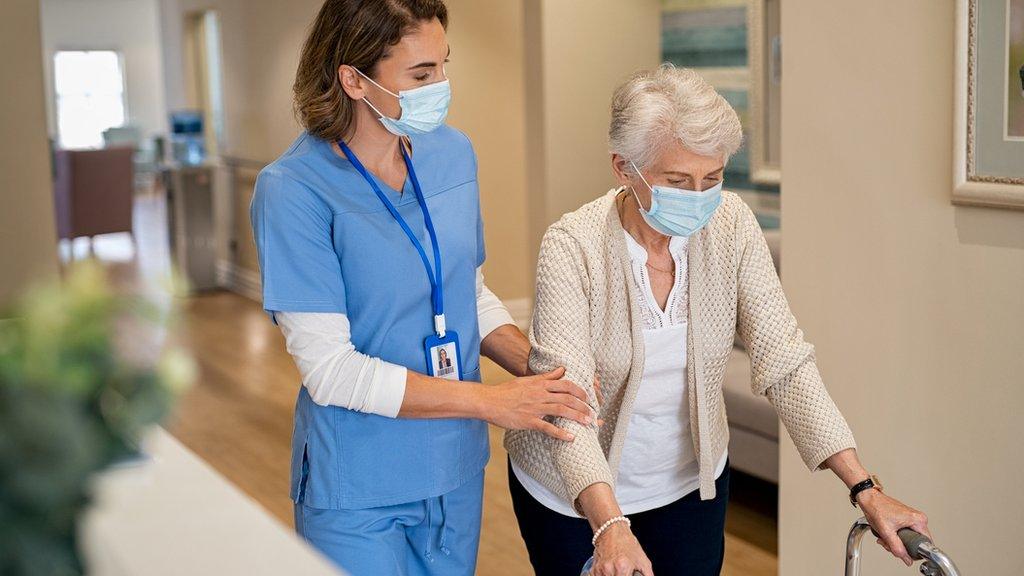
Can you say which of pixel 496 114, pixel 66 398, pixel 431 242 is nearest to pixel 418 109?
pixel 431 242

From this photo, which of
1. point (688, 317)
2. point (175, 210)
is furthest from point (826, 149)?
point (175, 210)

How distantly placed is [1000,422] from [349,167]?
1.42 m

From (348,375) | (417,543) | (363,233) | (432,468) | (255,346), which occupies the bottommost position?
(255,346)

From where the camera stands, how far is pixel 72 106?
64.8 feet

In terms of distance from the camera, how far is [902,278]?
2.48 m

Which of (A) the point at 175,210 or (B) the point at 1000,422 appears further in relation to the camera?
(A) the point at 175,210

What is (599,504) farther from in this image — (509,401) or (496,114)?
(496,114)

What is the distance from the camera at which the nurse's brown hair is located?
1.76 meters

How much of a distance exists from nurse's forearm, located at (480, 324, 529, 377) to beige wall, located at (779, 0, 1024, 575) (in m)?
0.91

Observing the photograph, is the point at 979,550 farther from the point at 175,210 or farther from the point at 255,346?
the point at 175,210

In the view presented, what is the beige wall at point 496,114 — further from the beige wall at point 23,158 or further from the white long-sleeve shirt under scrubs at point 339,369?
the white long-sleeve shirt under scrubs at point 339,369

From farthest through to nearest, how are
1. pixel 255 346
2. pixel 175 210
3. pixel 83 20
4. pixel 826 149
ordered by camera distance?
pixel 83 20 → pixel 175 210 → pixel 255 346 → pixel 826 149

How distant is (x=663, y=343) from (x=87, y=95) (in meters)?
19.7

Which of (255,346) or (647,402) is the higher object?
(647,402)
